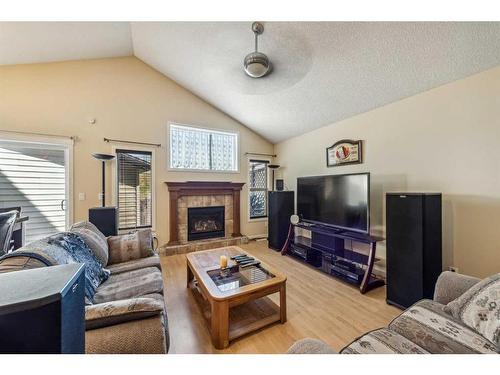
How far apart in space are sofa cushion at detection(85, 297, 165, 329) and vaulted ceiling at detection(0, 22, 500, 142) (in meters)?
1.84

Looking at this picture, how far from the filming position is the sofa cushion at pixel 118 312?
97 cm

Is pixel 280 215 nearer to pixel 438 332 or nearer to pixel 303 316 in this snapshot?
A: pixel 303 316

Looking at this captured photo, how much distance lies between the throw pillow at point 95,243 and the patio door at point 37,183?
1684mm

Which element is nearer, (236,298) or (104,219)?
(236,298)

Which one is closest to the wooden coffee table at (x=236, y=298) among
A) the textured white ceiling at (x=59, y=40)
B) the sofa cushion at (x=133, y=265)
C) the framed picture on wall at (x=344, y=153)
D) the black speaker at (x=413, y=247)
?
the sofa cushion at (x=133, y=265)

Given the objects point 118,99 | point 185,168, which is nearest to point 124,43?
point 118,99

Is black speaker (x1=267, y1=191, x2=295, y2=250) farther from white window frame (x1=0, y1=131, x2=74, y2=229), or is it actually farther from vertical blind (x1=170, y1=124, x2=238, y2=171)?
white window frame (x1=0, y1=131, x2=74, y2=229)

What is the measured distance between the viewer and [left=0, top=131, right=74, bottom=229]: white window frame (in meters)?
2.84

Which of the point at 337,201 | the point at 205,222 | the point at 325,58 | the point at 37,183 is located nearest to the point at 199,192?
the point at 205,222

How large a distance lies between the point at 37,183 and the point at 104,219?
1.32 metres

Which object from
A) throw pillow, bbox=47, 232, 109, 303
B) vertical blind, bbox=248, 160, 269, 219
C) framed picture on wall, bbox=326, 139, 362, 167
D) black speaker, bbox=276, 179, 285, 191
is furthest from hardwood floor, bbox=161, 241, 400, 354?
vertical blind, bbox=248, 160, 269, 219

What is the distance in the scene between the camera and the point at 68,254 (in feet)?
4.78

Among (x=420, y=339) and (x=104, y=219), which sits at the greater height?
(x=104, y=219)

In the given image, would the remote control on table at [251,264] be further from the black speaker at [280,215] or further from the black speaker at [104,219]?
the black speaker at [104,219]
